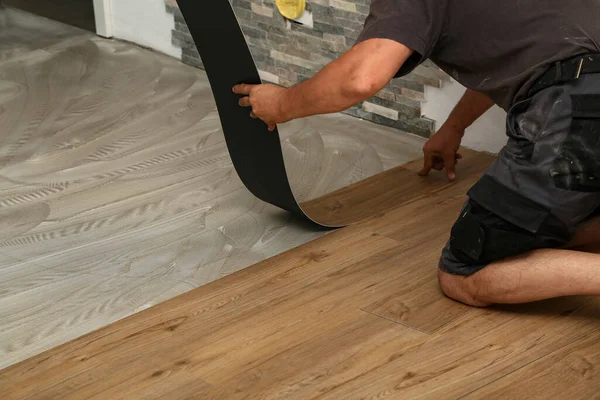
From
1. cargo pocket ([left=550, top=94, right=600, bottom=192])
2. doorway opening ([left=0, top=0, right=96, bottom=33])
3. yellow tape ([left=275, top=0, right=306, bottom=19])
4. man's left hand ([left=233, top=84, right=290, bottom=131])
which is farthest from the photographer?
doorway opening ([left=0, top=0, right=96, bottom=33])

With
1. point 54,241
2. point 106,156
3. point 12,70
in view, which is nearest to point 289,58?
point 106,156

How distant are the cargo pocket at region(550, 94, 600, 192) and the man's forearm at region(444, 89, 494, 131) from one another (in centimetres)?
60

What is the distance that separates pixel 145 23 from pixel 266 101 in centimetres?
183

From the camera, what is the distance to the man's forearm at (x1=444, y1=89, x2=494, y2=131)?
2312 millimetres

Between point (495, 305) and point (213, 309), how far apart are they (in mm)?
594

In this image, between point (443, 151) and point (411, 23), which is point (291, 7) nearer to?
point (443, 151)

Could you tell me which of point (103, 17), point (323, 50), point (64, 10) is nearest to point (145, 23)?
point (103, 17)

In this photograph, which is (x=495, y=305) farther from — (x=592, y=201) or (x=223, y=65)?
(x=223, y=65)

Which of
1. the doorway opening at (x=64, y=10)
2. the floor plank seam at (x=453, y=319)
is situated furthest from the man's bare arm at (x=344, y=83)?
the doorway opening at (x=64, y=10)

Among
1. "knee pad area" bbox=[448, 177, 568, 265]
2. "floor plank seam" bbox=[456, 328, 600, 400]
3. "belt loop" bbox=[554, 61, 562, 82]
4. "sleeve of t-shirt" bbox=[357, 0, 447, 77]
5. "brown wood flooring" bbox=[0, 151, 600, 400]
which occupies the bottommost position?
"brown wood flooring" bbox=[0, 151, 600, 400]

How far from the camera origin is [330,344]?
172cm

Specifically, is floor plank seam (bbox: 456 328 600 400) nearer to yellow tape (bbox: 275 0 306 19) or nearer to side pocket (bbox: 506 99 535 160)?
side pocket (bbox: 506 99 535 160)

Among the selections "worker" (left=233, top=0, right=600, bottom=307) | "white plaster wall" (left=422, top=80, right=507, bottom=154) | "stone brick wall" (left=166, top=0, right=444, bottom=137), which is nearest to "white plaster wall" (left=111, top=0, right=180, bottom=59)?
"stone brick wall" (left=166, top=0, right=444, bottom=137)

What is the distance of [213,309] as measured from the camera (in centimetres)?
185
